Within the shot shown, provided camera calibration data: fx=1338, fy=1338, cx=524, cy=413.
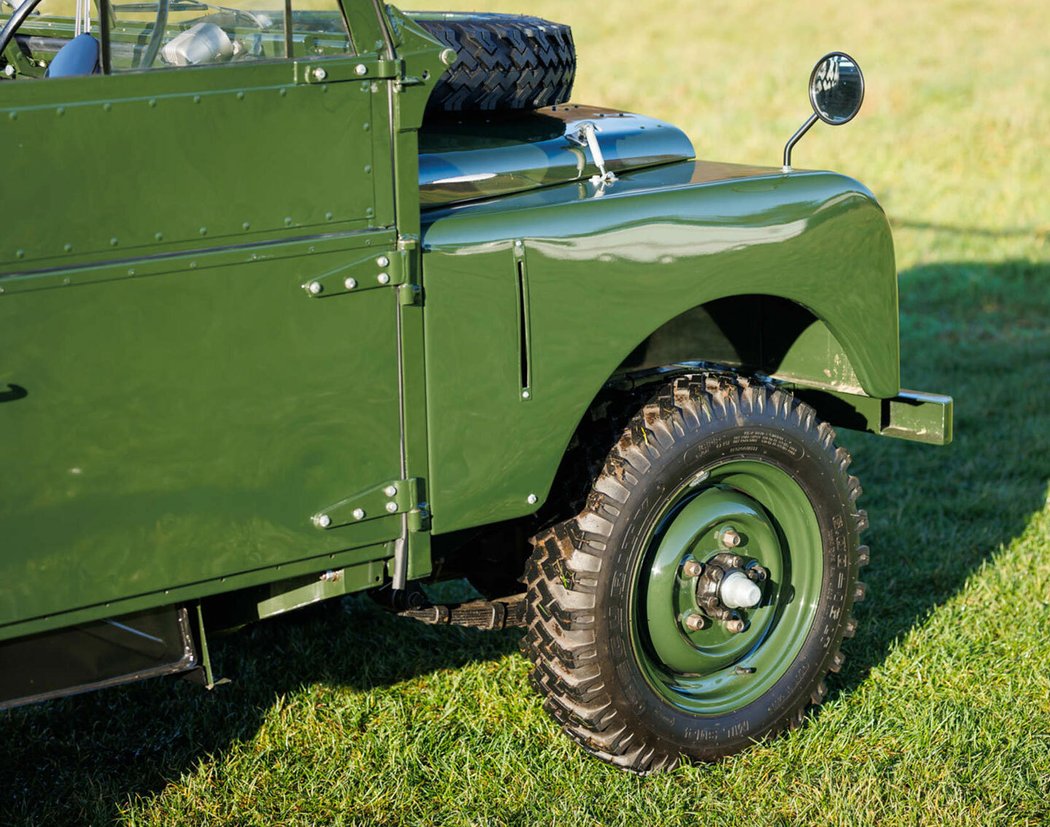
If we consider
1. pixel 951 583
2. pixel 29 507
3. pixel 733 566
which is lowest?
pixel 951 583

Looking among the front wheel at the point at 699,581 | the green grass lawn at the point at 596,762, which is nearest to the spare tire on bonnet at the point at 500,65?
the front wheel at the point at 699,581

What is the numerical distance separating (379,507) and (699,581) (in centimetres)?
98

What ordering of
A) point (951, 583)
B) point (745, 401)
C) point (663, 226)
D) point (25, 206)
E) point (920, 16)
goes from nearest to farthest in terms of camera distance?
point (25, 206) → point (663, 226) → point (745, 401) → point (951, 583) → point (920, 16)

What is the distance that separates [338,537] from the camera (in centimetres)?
283

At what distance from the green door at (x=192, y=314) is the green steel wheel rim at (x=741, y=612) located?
0.83 m

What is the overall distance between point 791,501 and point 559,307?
3.24 feet

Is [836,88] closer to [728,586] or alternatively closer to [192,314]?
[728,586]

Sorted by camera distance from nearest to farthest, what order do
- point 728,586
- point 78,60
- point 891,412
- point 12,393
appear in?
point 12,393 < point 78,60 < point 728,586 < point 891,412

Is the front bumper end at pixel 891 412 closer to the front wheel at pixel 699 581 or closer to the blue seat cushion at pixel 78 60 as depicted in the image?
the front wheel at pixel 699 581

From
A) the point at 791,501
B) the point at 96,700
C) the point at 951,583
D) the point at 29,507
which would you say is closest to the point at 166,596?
the point at 29,507

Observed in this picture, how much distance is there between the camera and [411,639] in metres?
4.21

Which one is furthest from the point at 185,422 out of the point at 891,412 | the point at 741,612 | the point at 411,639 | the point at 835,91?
the point at 891,412

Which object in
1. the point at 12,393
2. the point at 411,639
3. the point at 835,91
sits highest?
the point at 835,91

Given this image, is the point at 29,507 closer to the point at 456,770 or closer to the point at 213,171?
the point at 213,171
